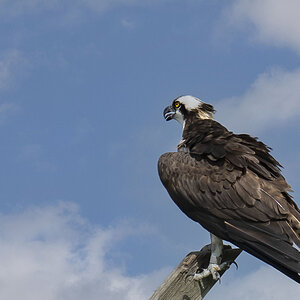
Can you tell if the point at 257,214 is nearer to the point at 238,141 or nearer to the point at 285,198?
the point at 285,198

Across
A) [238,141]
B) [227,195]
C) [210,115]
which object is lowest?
[227,195]

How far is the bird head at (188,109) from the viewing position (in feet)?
31.3

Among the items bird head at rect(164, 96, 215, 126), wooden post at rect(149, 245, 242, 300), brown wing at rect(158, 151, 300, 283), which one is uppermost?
bird head at rect(164, 96, 215, 126)

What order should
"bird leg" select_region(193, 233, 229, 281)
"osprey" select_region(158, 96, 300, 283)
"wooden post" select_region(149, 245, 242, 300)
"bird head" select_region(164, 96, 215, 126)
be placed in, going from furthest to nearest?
"bird head" select_region(164, 96, 215, 126) < "osprey" select_region(158, 96, 300, 283) < "bird leg" select_region(193, 233, 229, 281) < "wooden post" select_region(149, 245, 242, 300)

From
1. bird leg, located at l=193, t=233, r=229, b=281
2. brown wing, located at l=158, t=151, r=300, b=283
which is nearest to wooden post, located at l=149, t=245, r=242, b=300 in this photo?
bird leg, located at l=193, t=233, r=229, b=281

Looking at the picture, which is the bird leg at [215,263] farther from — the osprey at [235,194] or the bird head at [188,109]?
the bird head at [188,109]

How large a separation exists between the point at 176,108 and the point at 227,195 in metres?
3.31

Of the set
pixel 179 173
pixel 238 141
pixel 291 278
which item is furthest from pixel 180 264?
pixel 238 141

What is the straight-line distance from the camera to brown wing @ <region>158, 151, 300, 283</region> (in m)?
6.41

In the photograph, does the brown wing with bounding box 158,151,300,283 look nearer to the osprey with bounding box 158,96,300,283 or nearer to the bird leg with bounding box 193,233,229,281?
the osprey with bounding box 158,96,300,283

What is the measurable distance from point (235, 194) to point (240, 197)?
3.5 inches

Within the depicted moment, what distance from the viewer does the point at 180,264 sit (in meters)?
6.15

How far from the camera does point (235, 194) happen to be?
7090 mm

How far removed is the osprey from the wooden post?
127 mm
